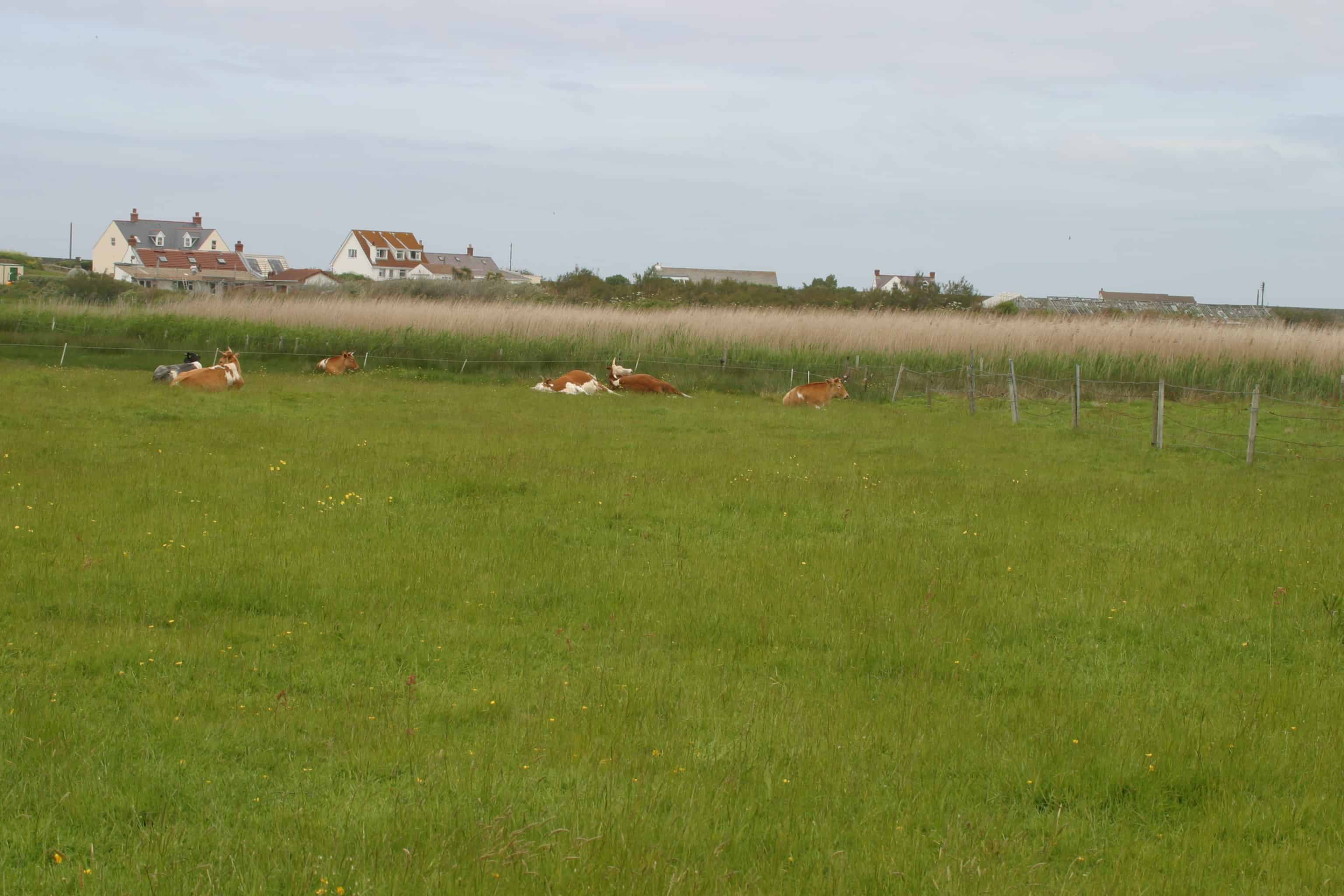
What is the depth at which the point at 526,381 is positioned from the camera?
87.8 ft

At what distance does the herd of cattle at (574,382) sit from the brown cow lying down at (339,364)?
0.02m

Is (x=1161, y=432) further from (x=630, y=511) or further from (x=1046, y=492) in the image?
(x=630, y=511)

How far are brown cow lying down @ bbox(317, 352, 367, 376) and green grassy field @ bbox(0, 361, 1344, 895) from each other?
47.3 feet

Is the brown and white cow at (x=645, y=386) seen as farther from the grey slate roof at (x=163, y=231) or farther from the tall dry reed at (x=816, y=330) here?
the grey slate roof at (x=163, y=231)

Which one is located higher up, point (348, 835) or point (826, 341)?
point (826, 341)

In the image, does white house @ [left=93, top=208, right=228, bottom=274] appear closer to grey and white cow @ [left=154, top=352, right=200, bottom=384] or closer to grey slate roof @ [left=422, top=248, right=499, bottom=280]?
grey slate roof @ [left=422, top=248, right=499, bottom=280]

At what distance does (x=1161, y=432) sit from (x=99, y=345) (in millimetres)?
25324

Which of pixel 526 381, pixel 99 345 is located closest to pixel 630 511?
pixel 526 381

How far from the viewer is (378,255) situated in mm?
91812

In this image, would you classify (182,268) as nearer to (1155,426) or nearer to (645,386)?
(645,386)

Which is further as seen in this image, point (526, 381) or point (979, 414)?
point (526, 381)

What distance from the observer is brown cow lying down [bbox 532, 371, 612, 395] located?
Answer: 925 inches

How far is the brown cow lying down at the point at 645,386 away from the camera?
78.9ft

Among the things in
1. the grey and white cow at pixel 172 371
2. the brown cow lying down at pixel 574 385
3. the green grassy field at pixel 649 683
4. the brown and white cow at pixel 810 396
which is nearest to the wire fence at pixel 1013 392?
the brown and white cow at pixel 810 396
